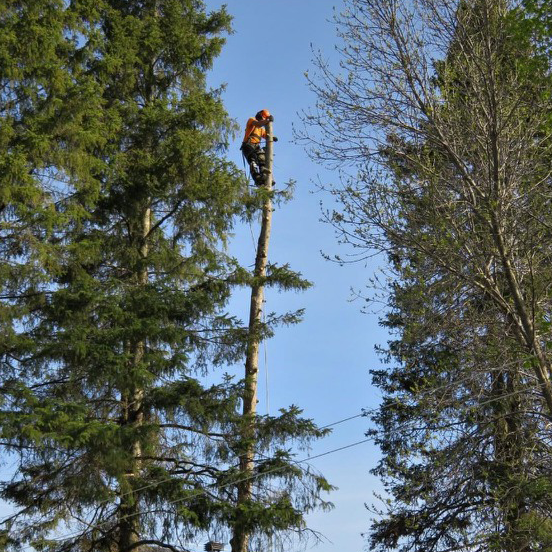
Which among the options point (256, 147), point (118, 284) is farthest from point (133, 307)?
point (256, 147)

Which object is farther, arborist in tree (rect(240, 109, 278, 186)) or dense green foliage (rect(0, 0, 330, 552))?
arborist in tree (rect(240, 109, 278, 186))

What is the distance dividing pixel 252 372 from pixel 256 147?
146 inches

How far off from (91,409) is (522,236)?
6.19 m

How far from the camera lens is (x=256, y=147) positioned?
46.0ft

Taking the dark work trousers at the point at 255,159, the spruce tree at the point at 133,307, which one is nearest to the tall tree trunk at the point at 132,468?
the spruce tree at the point at 133,307

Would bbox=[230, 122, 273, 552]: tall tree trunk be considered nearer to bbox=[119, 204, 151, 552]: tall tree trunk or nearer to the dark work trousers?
the dark work trousers

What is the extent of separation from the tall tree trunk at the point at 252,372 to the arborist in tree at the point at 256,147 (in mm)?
158

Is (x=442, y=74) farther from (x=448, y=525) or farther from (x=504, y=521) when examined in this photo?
(x=448, y=525)

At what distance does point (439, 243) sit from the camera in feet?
32.3

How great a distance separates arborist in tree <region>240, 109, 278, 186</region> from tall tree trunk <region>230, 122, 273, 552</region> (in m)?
0.16

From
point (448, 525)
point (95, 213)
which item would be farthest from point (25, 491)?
point (448, 525)

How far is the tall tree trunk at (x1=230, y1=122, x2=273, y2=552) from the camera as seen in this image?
1095 cm

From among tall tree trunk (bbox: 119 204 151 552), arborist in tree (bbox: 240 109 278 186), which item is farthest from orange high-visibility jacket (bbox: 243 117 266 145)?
tall tree trunk (bbox: 119 204 151 552)

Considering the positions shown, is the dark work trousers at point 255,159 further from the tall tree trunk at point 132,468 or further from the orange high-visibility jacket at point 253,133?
the tall tree trunk at point 132,468
